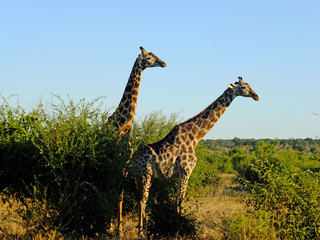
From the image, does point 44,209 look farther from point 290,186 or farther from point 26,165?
point 290,186

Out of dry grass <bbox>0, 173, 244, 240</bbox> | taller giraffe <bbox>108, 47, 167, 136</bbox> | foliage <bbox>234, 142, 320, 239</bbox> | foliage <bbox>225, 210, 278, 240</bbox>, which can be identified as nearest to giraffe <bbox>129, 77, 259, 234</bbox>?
dry grass <bbox>0, 173, 244, 240</bbox>

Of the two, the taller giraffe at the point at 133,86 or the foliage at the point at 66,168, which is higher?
the taller giraffe at the point at 133,86

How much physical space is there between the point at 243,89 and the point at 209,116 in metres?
1.31

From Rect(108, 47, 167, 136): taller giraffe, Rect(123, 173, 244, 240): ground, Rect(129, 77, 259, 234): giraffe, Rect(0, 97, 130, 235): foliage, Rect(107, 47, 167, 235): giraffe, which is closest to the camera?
Rect(0, 97, 130, 235): foliage

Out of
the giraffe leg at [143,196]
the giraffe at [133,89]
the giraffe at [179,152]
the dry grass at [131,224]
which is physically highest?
the giraffe at [133,89]

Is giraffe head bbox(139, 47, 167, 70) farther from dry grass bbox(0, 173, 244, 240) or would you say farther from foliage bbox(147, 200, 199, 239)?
foliage bbox(147, 200, 199, 239)

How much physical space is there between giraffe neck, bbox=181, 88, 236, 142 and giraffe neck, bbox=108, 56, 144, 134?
5.55 feet

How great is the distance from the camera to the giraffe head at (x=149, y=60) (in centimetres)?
1345

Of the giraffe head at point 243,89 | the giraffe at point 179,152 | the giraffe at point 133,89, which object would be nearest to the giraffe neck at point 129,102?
the giraffe at point 133,89

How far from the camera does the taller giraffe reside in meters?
13.1

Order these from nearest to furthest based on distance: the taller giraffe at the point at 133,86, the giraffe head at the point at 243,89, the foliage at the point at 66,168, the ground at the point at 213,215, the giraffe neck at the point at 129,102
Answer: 1. the foliage at the point at 66,168
2. the ground at the point at 213,215
3. the giraffe neck at the point at 129,102
4. the taller giraffe at the point at 133,86
5. the giraffe head at the point at 243,89

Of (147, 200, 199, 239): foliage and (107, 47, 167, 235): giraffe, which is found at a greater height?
(107, 47, 167, 235): giraffe

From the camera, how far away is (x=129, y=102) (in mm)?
13391

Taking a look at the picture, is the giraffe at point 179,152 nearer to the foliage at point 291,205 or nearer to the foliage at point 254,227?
the foliage at point 254,227
